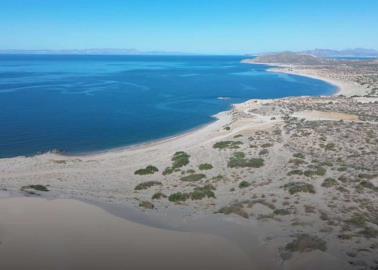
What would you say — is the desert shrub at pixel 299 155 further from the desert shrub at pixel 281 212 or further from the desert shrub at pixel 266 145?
the desert shrub at pixel 281 212

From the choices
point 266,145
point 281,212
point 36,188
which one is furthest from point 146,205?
point 266,145

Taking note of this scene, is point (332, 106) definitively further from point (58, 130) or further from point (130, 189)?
point (130, 189)

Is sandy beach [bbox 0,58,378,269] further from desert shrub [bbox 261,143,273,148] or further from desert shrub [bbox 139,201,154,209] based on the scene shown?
desert shrub [bbox 261,143,273,148]

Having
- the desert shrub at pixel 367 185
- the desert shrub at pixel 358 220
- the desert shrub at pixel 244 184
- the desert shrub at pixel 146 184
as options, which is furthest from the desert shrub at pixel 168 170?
the desert shrub at pixel 358 220

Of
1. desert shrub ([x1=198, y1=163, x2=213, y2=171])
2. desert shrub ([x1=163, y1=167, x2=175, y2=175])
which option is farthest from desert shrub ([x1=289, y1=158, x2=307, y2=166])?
desert shrub ([x1=163, y1=167, x2=175, y2=175])

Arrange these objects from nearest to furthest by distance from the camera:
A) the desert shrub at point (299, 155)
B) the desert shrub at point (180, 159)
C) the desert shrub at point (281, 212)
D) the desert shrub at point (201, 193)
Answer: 1. the desert shrub at point (281, 212)
2. the desert shrub at point (201, 193)
3. the desert shrub at point (180, 159)
4. the desert shrub at point (299, 155)

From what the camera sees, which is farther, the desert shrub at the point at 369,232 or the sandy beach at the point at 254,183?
the desert shrub at the point at 369,232
